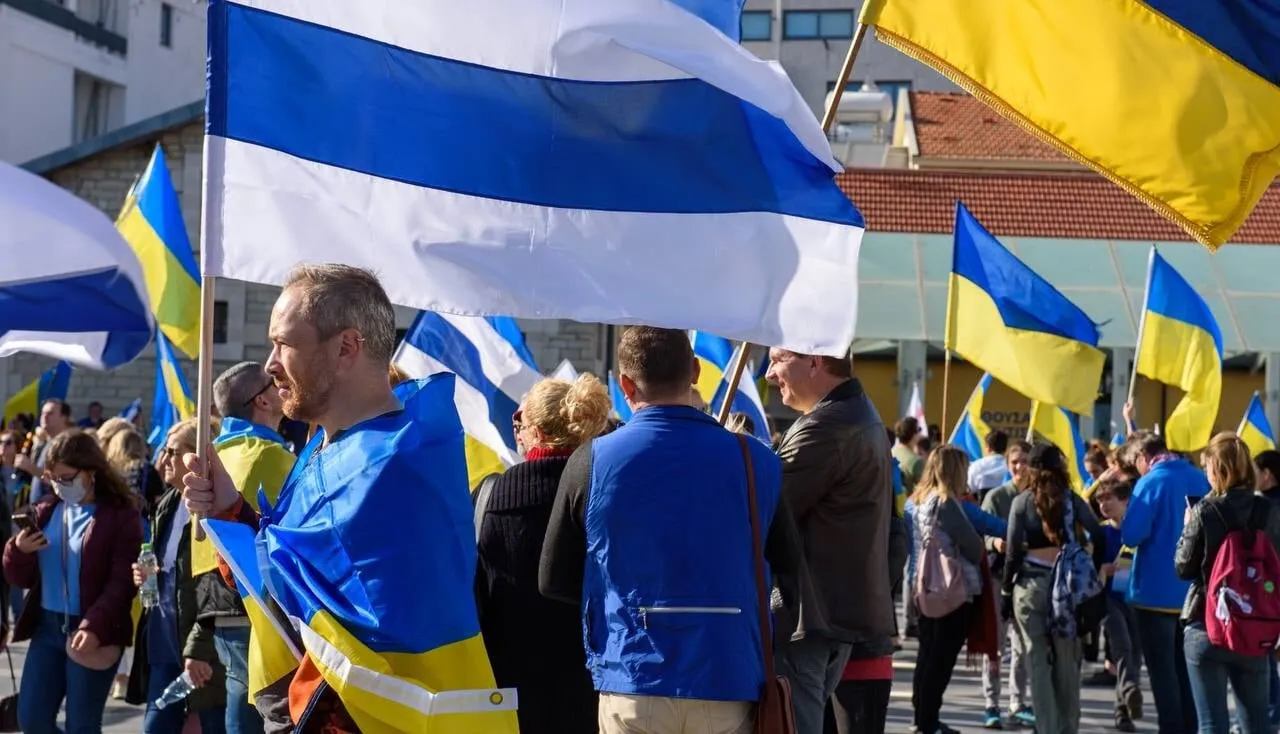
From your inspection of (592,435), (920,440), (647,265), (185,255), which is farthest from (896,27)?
(920,440)

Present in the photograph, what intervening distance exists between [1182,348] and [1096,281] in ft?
54.7

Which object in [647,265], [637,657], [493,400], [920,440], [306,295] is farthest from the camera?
[920,440]

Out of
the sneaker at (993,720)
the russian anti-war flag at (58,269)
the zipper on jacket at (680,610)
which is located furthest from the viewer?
the sneaker at (993,720)

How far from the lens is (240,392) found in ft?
21.2

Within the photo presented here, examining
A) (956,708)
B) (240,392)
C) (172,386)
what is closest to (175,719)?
(240,392)

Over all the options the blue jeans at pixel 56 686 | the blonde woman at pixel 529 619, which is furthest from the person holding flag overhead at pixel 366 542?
the blue jeans at pixel 56 686

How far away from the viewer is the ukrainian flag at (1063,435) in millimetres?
15539

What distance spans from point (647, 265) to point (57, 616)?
3803 millimetres

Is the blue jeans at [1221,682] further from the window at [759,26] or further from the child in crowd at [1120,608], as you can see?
the window at [759,26]

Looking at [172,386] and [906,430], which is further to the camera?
[906,430]

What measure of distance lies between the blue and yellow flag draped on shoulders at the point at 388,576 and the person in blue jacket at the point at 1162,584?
693cm

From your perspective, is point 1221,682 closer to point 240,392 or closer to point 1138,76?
point 1138,76

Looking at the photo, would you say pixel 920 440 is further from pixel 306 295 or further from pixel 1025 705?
pixel 306 295

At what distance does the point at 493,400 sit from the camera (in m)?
9.08
